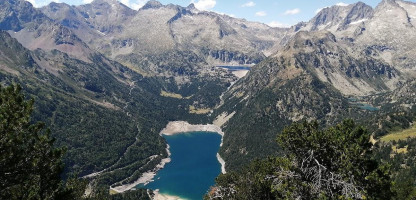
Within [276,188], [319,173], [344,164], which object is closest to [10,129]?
[276,188]

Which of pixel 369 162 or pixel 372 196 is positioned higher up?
pixel 369 162

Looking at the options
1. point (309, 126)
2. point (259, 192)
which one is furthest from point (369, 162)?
point (259, 192)

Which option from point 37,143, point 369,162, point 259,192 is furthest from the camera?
point 259,192

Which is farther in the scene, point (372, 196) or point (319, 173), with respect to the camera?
point (372, 196)

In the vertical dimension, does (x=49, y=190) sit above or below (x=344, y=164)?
below

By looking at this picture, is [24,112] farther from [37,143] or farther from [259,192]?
[259,192]

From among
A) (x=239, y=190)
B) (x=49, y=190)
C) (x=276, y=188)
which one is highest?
(x=276, y=188)

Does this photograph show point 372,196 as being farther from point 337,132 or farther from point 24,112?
point 24,112

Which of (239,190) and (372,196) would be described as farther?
(239,190)

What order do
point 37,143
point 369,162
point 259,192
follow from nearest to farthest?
point 37,143, point 369,162, point 259,192
